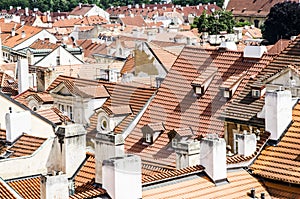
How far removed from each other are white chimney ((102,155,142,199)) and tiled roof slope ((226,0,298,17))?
349 ft

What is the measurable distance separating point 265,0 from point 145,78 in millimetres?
99529

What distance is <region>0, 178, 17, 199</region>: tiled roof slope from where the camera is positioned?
1384 cm

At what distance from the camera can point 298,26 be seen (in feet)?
242

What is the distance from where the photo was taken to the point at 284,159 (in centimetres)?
1436

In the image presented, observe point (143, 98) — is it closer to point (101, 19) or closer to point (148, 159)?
point (148, 159)

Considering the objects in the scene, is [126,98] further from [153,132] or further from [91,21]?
[91,21]

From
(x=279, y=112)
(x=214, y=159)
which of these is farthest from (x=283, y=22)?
(x=214, y=159)

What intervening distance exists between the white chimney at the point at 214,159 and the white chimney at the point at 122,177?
5.17 feet

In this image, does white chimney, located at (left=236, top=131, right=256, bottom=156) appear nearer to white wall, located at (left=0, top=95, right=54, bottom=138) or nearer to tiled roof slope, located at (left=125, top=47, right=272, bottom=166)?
tiled roof slope, located at (left=125, top=47, right=272, bottom=166)

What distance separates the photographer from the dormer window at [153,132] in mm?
19647

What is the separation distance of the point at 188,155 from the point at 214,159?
207 centimetres

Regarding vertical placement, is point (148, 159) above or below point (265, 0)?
below

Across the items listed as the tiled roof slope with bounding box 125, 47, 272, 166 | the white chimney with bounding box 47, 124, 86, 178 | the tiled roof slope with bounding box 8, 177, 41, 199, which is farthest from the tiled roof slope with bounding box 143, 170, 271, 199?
the tiled roof slope with bounding box 125, 47, 272, 166

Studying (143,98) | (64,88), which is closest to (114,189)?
(143,98)
